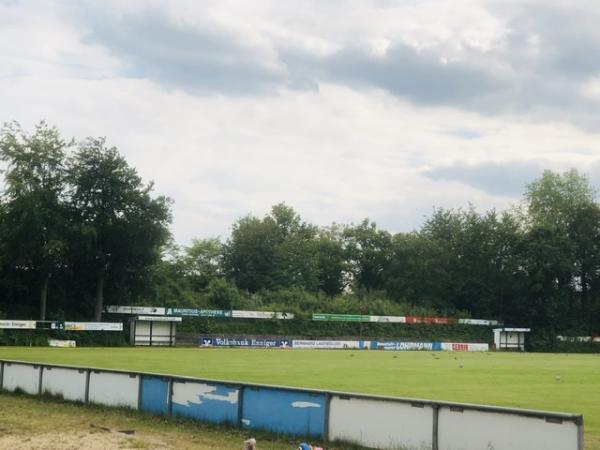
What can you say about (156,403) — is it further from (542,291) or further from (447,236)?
(447,236)

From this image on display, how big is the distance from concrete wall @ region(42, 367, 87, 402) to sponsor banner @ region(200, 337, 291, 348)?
52.7 m

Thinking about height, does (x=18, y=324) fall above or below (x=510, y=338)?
above


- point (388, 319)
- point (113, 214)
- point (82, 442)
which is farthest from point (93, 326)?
point (82, 442)

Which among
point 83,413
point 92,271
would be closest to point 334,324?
point 92,271

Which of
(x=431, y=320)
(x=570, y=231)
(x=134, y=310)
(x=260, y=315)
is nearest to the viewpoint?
(x=134, y=310)

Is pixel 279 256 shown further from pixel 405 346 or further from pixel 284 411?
pixel 284 411

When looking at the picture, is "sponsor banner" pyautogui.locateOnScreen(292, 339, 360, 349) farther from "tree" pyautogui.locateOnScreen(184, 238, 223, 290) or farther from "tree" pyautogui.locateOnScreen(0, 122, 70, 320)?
"tree" pyautogui.locateOnScreen(184, 238, 223, 290)

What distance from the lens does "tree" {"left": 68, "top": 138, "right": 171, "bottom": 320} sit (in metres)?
69.8

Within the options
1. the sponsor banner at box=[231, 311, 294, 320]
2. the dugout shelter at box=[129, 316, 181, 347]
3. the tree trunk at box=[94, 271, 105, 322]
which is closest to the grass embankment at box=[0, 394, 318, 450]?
the dugout shelter at box=[129, 316, 181, 347]

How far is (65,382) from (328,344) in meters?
62.1

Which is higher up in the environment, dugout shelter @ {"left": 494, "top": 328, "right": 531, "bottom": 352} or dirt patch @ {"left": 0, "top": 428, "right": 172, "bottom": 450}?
dirt patch @ {"left": 0, "top": 428, "right": 172, "bottom": 450}

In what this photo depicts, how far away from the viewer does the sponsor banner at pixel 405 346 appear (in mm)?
83125

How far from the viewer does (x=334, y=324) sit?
8600 cm

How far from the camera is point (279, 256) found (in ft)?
381
